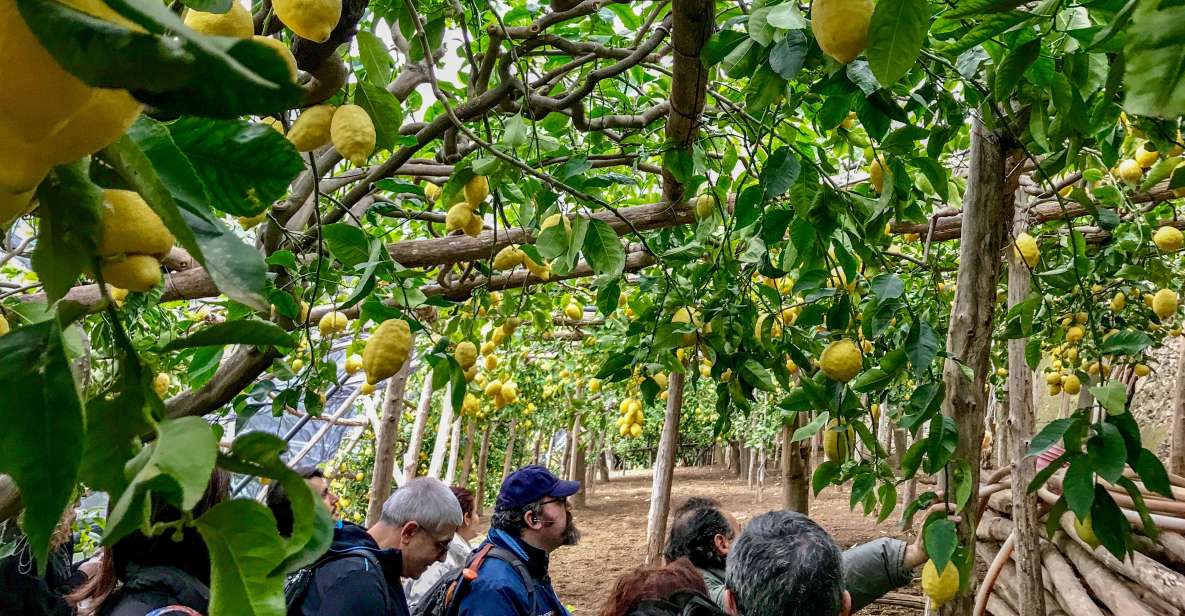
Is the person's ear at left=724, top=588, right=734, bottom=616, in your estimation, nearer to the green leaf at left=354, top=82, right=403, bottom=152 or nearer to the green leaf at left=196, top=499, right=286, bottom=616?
the green leaf at left=354, top=82, right=403, bottom=152

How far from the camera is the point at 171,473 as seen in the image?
30cm

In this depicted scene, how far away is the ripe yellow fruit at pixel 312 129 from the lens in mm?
891

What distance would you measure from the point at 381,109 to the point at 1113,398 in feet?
3.84

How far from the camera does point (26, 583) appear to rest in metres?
2.74

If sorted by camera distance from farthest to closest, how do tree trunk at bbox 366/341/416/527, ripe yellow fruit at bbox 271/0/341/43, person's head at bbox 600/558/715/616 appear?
1. tree trunk at bbox 366/341/416/527
2. person's head at bbox 600/558/715/616
3. ripe yellow fruit at bbox 271/0/341/43

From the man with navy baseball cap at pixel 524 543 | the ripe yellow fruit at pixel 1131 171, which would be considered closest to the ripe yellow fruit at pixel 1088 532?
the man with navy baseball cap at pixel 524 543

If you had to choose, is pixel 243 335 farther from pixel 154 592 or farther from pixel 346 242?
pixel 154 592

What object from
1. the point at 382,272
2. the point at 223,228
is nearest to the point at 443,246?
the point at 382,272

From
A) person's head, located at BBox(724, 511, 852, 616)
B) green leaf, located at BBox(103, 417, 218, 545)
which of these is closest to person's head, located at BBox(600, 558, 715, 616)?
person's head, located at BBox(724, 511, 852, 616)

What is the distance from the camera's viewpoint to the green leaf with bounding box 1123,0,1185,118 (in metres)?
0.50

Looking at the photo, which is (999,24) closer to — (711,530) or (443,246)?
(443,246)

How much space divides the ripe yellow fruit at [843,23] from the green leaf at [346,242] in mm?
849

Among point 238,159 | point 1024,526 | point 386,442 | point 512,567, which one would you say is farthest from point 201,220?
point 386,442

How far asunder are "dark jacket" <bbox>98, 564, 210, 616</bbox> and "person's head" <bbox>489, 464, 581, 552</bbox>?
55.5 inches
